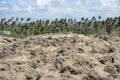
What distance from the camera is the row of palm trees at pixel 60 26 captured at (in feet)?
286

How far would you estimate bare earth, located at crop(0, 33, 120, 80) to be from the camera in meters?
7.08

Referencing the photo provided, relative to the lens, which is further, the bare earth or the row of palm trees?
the row of palm trees

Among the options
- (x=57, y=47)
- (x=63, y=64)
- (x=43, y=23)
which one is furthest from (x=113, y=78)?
(x=43, y=23)

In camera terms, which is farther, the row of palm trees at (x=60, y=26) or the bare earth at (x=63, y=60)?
the row of palm trees at (x=60, y=26)

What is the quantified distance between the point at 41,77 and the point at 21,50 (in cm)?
141

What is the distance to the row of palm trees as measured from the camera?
87.1 metres

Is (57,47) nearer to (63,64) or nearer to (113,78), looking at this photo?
(63,64)

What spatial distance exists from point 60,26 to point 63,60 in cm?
9004

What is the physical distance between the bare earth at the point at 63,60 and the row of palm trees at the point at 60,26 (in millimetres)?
74258

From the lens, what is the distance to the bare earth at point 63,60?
279 inches

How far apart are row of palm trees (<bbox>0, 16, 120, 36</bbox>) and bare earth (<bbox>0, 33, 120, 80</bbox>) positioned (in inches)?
2924

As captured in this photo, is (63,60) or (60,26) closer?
(63,60)

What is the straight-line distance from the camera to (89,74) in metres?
6.98

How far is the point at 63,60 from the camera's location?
24.2 ft
